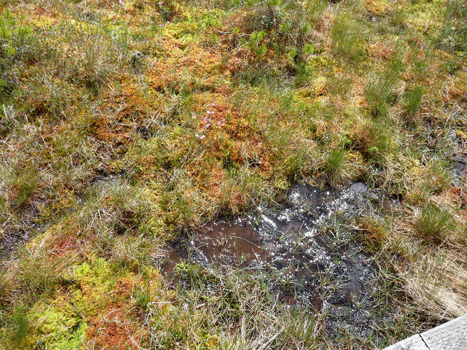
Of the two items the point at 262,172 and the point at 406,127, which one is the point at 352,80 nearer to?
the point at 406,127

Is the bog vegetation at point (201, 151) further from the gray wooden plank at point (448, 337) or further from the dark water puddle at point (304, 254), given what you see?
the gray wooden plank at point (448, 337)

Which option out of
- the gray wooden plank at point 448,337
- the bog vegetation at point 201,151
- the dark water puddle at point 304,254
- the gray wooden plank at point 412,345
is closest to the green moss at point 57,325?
the bog vegetation at point 201,151

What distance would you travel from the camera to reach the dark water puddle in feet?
10.6

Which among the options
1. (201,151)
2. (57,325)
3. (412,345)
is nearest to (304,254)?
(412,345)

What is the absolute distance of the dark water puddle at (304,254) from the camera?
3.22 meters

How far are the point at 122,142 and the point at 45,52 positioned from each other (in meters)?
1.67

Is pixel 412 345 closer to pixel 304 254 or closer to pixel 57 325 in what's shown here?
pixel 304 254

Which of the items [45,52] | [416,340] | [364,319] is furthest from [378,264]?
[45,52]

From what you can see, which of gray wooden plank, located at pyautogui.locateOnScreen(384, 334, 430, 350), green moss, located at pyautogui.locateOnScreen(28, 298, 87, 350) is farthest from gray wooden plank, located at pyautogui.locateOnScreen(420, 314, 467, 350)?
green moss, located at pyautogui.locateOnScreen(28, 298, 87, 350)

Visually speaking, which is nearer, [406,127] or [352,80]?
[406,127]

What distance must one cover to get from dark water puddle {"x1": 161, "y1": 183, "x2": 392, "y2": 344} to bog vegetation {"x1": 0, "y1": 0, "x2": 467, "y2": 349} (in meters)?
0.14

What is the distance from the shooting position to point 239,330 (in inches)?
115

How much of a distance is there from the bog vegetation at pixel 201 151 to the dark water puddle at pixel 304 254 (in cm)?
14

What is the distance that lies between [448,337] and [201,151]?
2980 mm
